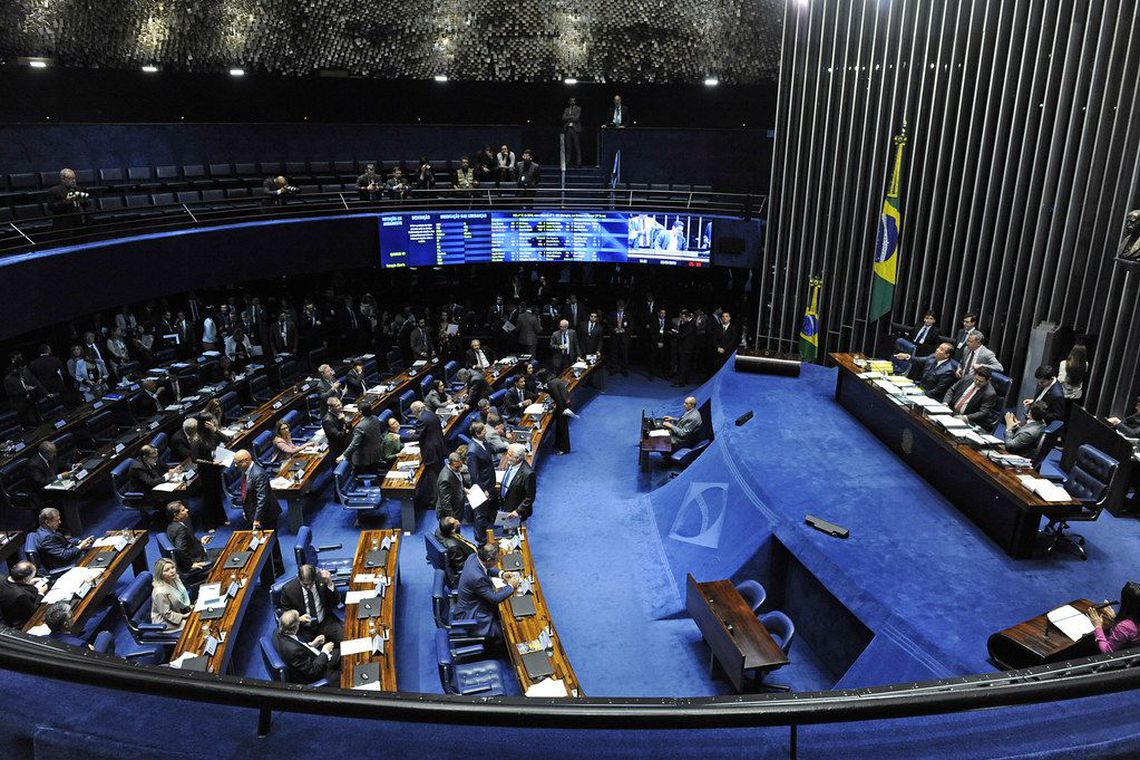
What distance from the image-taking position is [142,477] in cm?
961

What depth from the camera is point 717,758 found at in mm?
1909

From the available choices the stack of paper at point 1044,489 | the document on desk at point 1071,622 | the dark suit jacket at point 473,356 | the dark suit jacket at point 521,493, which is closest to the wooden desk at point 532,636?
the dark suit jacket at point 521,493

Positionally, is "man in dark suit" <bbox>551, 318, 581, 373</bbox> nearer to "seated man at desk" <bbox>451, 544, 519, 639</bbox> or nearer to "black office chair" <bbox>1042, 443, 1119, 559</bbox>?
"seated man at desk" <bbox>451, 544, 519, 639</bbox>

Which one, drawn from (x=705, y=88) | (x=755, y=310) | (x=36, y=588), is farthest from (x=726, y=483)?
(x=705, y=88)

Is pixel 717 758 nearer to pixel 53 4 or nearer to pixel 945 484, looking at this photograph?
pixel 945 484

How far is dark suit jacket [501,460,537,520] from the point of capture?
9930mm

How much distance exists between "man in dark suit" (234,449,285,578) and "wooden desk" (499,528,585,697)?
133 inches

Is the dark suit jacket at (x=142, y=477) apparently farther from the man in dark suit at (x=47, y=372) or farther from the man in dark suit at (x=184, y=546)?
the man in dark suit at (x=47, y=372)

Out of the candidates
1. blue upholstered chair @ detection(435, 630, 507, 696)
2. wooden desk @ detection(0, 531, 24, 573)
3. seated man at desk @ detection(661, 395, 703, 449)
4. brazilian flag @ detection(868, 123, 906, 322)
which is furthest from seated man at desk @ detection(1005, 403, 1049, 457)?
wooden desk @ detection(0, 531, 24, 573)

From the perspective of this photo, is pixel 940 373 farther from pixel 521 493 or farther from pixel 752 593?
pixel 521 493

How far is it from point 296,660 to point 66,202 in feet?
31.7

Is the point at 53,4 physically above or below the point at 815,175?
above

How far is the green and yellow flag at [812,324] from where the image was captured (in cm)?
1476

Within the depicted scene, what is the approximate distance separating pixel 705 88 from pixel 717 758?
66.8ft
